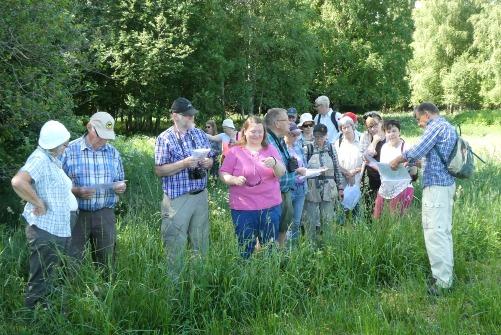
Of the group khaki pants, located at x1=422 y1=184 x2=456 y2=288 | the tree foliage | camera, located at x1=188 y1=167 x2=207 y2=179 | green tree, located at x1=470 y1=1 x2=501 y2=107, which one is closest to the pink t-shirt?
camera, located at x1=188 y1=167 x2=207 y2=179

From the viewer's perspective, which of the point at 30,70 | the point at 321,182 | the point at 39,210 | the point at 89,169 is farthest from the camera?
the point at 321,182

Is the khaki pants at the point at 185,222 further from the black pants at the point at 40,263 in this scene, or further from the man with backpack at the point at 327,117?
the man with backpack at the point at 327,117

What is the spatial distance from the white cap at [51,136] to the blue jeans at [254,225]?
1.74 meters

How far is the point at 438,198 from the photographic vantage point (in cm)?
472

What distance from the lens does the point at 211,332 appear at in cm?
367

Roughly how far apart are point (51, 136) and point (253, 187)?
1.85m

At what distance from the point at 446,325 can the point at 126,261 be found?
98.8 inches

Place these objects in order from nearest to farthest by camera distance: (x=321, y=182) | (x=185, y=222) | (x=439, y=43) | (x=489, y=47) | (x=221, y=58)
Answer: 1. (x=185, y=222)
2. (x=321, y=182)
3. (x=221, y=58)
4. (x=489, y=47)
5. (x=439, y=43)

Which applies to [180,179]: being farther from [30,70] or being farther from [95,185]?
[30,70]

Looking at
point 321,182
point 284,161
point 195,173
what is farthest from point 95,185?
point 321,182

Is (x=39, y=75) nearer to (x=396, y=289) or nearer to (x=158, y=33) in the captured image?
(x=396, y=289)

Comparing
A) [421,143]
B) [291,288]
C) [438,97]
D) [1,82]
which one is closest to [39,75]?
[1,82]

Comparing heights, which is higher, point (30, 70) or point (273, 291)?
point (30, 70)

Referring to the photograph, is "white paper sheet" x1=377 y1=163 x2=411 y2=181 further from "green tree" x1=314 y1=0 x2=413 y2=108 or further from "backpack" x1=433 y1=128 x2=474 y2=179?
"green tree" x1=314 y1=0 x2=413 y2=108
